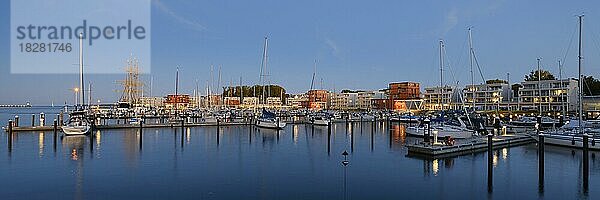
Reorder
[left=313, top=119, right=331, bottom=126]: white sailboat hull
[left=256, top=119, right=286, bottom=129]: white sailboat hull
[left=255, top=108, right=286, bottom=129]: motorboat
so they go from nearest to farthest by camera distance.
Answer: [left=256, top=119, right=286, bottom=129]: white sailboat hull, [left=255, top=108, right=286, bottom=129]: motorboat, [left=313, top=119, right=331, bottom=126]: white sailboat hull

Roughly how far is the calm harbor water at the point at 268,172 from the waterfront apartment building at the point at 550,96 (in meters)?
50.0

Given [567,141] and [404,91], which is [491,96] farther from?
[567,141]

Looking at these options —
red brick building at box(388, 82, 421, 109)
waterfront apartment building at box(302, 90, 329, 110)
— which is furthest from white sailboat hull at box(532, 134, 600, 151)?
waterfront apartment building at box(302, 90, 329, 110)

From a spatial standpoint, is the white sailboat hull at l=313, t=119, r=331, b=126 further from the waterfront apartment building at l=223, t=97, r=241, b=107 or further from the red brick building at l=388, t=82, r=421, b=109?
the red brick building at l=388, t=82, r=421, b=109

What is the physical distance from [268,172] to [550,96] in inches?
2752

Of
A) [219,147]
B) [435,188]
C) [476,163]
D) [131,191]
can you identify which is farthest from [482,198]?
[219,147]

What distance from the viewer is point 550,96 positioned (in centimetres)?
7562

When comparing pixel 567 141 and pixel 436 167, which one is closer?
pixel 436 167

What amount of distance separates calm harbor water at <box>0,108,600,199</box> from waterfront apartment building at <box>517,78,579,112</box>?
4999 cm

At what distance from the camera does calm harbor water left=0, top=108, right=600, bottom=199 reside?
1658 cm

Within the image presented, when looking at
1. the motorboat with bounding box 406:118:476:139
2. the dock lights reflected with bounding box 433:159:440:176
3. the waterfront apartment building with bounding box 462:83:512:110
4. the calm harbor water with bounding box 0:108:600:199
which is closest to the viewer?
the calm harbor water with bounding box 0:108:600:199

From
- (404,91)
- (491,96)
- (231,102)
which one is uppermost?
(404,91)

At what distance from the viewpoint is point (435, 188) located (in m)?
17.8

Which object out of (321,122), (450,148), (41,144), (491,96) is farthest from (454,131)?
(491,96)
